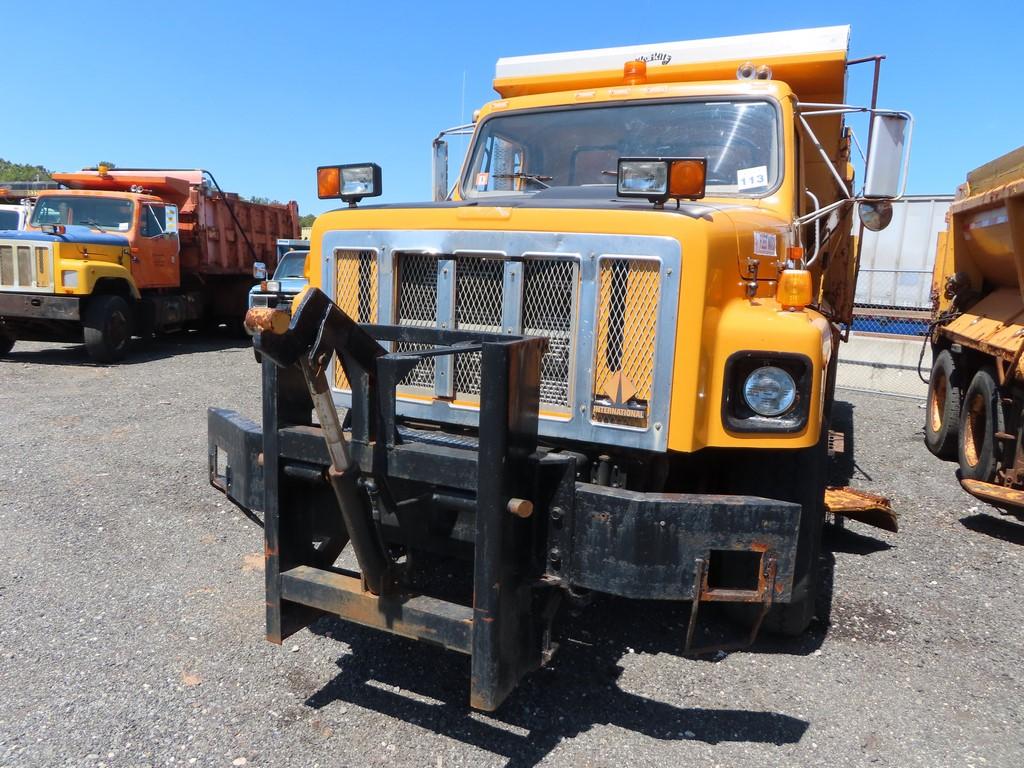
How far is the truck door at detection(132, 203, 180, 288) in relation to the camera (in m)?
12.5

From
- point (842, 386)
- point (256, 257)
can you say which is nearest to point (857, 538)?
point (842, 386)

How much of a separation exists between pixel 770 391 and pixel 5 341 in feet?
40.7

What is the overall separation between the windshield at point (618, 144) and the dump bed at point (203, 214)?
35.6ft

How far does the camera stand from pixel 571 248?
9.33 ft

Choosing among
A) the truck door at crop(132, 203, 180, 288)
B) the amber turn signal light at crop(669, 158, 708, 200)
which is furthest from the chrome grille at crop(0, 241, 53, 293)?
the amber turn signal light at crop(669, 158, 708, 200)

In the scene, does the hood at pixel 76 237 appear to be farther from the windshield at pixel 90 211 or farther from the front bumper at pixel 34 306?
the front bumper at pixel 34 306

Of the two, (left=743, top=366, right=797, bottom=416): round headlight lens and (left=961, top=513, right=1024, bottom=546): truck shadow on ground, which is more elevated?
(left=743, top=366, right=797, bottom=416): round headlight lens

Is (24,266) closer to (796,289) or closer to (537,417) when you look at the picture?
(537,417)

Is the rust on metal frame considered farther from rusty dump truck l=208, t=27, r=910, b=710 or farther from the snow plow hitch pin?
the snow plow hitch pin

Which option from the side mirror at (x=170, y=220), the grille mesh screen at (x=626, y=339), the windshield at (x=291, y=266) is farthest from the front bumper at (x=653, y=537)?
the side mirror at (x=170, y=220)

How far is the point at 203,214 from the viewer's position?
14.4 meters

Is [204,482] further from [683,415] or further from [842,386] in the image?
[842,386]

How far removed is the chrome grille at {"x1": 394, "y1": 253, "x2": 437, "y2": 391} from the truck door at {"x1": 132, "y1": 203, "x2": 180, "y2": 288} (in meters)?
10.5

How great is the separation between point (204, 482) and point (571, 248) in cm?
383
